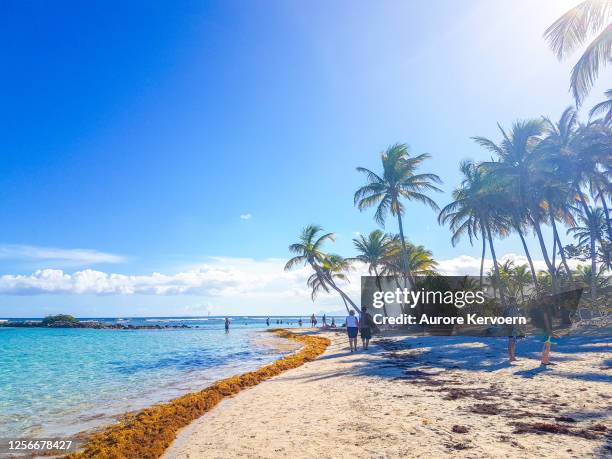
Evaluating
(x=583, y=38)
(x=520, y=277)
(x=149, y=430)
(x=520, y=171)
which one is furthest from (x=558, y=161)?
(x=149, y=430)

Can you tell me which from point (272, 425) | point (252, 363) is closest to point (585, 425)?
point (272, 425)

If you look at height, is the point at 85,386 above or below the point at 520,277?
below

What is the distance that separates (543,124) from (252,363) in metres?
29.1

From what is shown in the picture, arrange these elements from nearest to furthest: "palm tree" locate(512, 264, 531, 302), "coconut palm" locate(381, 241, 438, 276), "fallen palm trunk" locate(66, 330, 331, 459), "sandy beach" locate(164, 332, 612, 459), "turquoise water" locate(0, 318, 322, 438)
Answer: "sandy beach" locate(164, 332, 612, 459)
"fallen palm trunk" locate(66, 330, 331, 459)
"turquoise water" locate(0, 318, 322, 438)
"coconut palm" locate(381, 241, 438, 276)
"palm tree" locate(512, 264, 531, 302)

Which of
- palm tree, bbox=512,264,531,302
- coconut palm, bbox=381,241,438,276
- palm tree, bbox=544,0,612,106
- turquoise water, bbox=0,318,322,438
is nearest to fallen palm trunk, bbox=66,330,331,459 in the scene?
turquoise water, bbox=0,318,322,438

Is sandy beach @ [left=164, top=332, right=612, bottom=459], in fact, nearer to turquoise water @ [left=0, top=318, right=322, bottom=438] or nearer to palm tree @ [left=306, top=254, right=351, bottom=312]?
turquoise water @ [left=0, top=318, right=322, bottom=438]

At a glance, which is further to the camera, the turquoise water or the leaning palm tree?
the leaning palm tree

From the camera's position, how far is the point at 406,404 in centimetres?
762

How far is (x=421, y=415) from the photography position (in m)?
→ 6.72

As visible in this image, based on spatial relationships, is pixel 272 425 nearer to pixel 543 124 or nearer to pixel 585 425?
pixel 585 425

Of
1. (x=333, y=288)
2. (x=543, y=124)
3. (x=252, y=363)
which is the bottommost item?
(x=252, y=363)

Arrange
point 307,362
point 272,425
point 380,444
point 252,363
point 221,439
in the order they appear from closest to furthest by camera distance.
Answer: point 380,444, point 221,439, point 272,425, point 307,362, point 252,363

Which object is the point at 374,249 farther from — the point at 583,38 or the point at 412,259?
the point at 583,38

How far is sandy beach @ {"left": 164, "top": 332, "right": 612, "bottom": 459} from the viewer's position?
17.1 ft
